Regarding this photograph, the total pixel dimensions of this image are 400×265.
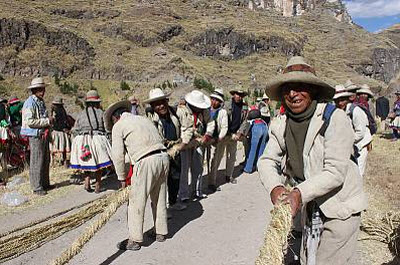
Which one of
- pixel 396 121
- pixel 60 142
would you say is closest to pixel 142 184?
pixel 60 142

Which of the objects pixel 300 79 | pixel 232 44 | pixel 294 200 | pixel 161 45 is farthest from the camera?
pixel 232 44

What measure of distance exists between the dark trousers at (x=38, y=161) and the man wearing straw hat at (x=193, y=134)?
2673 millimetres

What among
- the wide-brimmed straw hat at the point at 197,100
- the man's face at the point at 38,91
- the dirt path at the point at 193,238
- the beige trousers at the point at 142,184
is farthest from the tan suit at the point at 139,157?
the man's face at the point at 38,91

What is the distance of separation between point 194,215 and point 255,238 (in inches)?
49.9

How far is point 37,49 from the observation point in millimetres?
53719

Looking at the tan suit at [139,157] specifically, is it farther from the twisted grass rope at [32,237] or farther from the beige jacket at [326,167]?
the beige jacket at [326,167]

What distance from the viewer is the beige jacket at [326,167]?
2463 millimetres

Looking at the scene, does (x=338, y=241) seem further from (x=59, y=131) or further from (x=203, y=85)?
(x=203, y=85)

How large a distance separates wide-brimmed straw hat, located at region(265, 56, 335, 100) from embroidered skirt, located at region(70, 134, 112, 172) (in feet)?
18.4

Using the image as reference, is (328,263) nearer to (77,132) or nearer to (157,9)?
(77,132)

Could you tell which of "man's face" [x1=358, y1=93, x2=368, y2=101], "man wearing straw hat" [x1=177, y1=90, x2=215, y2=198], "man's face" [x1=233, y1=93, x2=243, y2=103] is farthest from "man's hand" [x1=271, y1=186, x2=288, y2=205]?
"man's face" [x1=233, y1=93, x2=243, y2=103]

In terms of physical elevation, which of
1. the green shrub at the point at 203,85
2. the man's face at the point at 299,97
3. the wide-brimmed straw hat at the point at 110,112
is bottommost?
the green shrub at the point at 203,85

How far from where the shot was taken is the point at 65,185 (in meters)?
8.76

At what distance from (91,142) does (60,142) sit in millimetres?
2628
